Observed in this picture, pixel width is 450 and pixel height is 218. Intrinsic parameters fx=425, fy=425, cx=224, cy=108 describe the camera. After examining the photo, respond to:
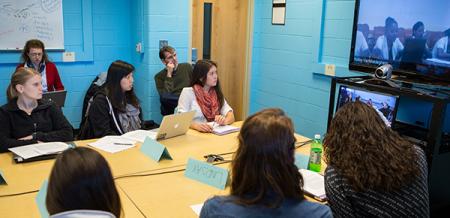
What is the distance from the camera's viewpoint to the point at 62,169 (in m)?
1.09

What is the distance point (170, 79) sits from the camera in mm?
4312

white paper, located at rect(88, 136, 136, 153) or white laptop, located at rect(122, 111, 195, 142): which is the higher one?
white laptop, located at rect(122, 111, 195, 142)

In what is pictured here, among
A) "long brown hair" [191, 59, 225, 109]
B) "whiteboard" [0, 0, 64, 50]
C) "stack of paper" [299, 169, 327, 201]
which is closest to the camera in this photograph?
"stack of paper" [299, 169, 327, 201]

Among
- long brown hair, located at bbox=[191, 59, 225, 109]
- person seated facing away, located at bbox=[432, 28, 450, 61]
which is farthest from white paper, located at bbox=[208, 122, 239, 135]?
person seated facing away, located at bbox=[432, 28, 450, 61]

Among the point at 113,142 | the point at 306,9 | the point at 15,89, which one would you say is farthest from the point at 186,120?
the point at 306,9

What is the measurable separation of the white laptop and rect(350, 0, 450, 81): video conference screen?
149 cm

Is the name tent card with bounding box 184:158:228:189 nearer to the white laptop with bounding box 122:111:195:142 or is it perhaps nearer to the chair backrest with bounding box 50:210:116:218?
the white laptop with bounding box 122:111:195:142

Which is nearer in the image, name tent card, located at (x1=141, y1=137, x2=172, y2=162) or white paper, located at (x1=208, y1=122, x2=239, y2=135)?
name tent card, located at (x1=141, y1=137, x2=172, y2=162)

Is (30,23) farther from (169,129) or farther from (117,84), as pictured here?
(169,129)

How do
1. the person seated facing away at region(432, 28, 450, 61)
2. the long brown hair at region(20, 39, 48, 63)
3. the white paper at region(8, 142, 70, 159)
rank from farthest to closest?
the long brown hair at region(20, 39, 48, 63) → the person seated facing away at region(432, 28, 450, 61) → the white paper at region(8, 142, 70, 159)

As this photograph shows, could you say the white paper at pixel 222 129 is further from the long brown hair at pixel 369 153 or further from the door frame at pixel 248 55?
the door frame at pixel 248 55

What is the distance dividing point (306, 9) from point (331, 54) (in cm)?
54

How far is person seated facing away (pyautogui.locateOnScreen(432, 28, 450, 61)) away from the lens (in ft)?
8.75

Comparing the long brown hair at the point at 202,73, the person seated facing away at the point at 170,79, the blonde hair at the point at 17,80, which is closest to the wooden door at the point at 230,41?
the person seated facing away at the point at 170,79
